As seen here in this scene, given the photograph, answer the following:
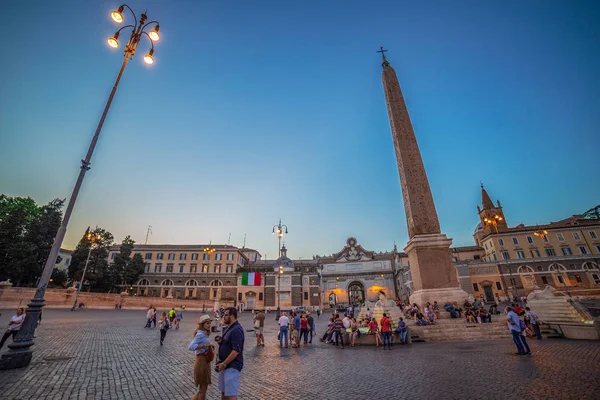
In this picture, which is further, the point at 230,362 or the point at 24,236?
the point at 24,236

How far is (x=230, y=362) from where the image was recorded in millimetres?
3227

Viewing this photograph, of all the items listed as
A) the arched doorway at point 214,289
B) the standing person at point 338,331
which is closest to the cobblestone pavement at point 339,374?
the standing person at point 338,331

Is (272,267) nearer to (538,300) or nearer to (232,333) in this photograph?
(538,300)

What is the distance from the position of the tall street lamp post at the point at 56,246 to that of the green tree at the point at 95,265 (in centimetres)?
4528

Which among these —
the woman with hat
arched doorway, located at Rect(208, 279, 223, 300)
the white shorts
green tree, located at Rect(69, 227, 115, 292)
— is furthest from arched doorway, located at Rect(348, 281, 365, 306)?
the white shorts

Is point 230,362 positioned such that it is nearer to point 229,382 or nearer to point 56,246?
point 229,382

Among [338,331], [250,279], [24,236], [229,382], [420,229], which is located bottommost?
[338,331]

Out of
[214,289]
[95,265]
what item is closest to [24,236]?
[95,265]

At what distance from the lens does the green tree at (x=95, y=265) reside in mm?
43650

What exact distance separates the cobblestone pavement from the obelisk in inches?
131

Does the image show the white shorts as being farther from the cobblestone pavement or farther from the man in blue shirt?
the man in blue shirt

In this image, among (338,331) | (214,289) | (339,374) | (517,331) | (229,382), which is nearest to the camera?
(229,382)

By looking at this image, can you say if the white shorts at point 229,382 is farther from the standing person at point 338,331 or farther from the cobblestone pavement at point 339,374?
the standing person at point 338,331

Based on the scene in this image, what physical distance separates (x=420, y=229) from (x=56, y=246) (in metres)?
14.3
